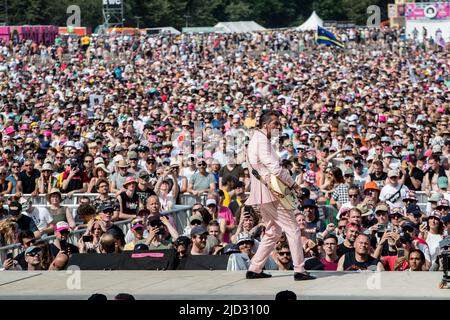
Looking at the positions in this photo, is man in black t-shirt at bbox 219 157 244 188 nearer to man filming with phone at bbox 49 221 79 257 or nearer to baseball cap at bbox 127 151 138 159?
baseball cap at bbox 127 151 138 159

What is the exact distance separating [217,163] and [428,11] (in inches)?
2423

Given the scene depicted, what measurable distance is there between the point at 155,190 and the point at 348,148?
419 centimetres

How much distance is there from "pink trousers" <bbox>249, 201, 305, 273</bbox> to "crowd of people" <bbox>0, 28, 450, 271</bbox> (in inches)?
50.8

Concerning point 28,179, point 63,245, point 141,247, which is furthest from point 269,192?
point 28,179

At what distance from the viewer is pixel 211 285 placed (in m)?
11.7

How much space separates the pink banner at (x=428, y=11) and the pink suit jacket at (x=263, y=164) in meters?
66.3

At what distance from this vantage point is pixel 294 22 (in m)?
131

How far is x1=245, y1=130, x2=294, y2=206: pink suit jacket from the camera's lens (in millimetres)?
11602

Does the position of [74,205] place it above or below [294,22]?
below

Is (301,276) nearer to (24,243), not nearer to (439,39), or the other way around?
(24,243)

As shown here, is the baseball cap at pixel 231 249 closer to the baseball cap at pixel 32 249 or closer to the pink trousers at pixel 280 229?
the pink trousers at pixel 280 229

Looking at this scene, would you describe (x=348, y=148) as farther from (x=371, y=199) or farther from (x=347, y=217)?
(x=347, y=217)
